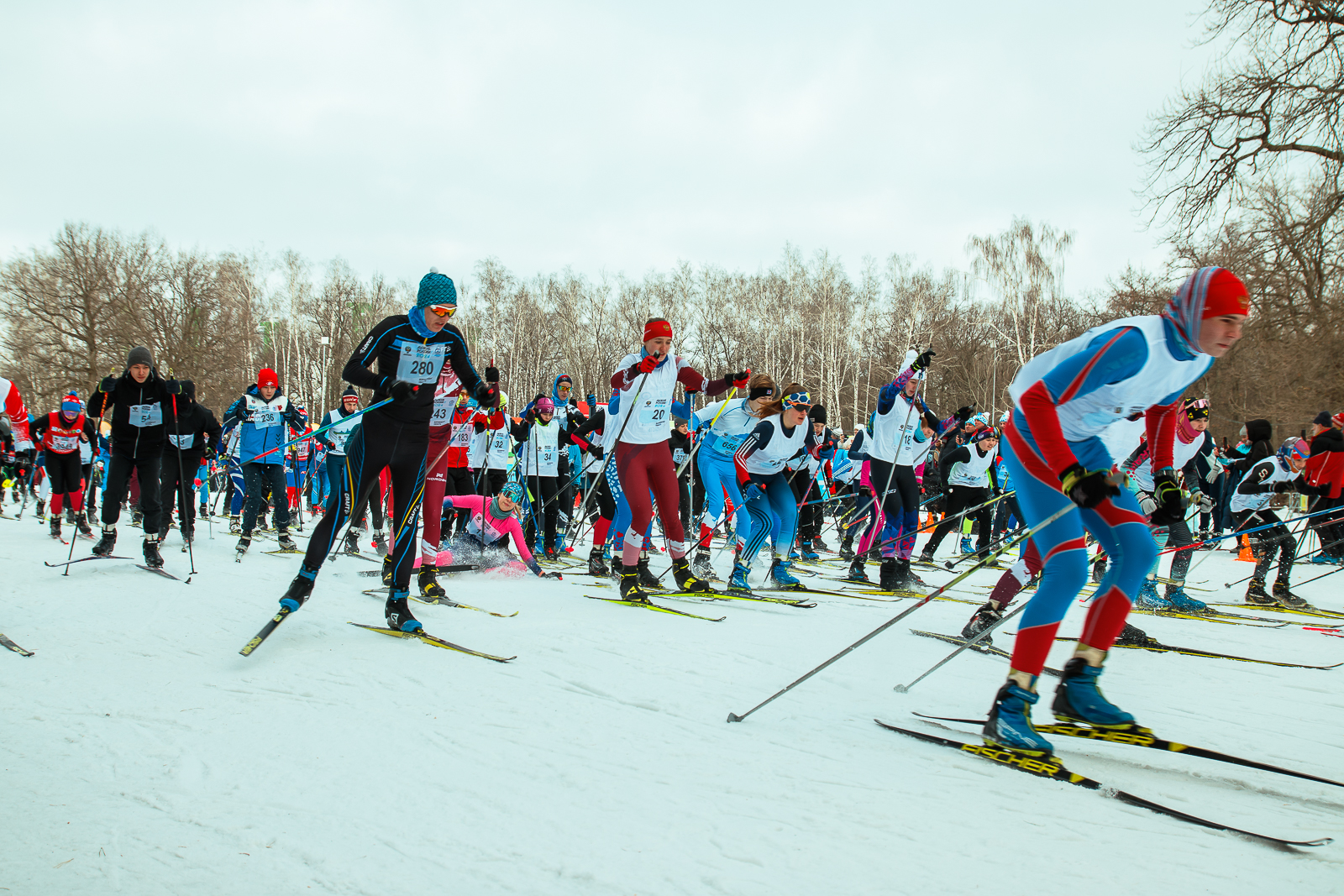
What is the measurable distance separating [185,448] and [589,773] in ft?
23.8

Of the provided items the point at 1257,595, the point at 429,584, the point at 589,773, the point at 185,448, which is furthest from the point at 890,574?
the point at 185,448

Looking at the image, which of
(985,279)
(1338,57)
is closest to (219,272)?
(985,279)

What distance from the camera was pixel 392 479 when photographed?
4723 millimetres

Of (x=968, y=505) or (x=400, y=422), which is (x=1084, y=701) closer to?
(x=400, y=422)

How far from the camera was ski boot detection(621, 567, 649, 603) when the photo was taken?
19.9ft

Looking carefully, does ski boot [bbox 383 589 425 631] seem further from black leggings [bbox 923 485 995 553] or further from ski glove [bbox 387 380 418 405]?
black leggings [bbox 923 485 995 553]

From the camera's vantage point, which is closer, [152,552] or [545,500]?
[152,552]

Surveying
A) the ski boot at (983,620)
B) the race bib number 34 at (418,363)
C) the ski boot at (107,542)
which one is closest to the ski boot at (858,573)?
the ski boot at (983,620)

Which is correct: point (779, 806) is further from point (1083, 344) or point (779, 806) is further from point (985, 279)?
point (985, 279)

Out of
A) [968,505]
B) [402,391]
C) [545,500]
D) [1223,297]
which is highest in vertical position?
[1223,297]

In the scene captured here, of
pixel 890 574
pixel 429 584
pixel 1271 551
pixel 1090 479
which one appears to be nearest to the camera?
pixel 1090 479

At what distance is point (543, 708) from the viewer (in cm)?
324

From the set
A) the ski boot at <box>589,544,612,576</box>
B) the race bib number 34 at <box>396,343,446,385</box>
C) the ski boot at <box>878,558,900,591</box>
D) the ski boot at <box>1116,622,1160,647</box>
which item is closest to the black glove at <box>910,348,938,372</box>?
the ski boot at <box>878,558,900,591</box>

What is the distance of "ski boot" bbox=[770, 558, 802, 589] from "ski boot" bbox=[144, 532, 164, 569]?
5359 millimetres
